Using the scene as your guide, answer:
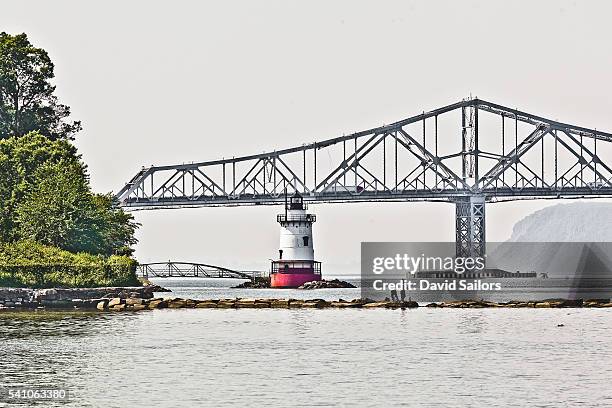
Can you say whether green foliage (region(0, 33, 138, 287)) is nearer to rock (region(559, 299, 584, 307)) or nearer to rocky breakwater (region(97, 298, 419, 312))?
rocky breakwater (region(97, 298, 419, 312))

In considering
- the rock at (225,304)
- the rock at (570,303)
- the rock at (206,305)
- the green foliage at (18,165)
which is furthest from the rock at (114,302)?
the rock at (570,303)

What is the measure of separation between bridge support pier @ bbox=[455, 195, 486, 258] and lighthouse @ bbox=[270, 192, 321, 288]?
36.4m

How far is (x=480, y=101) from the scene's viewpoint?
177500mm

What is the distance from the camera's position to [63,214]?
92.0 m

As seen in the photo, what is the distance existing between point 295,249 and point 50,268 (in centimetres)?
5140

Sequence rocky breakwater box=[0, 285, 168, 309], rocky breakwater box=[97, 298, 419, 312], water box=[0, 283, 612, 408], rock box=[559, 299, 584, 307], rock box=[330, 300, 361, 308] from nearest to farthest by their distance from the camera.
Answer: water box=[0, 283, 612, 408] < rocky breakwater box=[0, 285, 168, 309] < rocky breakwater box=[97, 298, 419, 312] < rock box=[330, 300, 361, 308] < rock box=[559, 299, 584, 307]

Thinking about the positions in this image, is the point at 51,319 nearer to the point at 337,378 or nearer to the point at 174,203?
the point at 337,378

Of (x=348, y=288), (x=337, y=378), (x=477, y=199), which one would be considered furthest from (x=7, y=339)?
(x=477, y=199)

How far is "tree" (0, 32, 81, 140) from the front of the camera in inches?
4124

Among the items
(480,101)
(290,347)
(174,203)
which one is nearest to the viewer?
(290,347)

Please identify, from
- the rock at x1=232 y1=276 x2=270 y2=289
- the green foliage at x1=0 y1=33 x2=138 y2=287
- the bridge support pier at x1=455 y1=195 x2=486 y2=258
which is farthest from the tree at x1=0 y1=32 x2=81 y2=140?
the bridge support pier at x1=455 y1=195 x2=486 y2=258

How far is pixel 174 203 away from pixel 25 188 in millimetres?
73440

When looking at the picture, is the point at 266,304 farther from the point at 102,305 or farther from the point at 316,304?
the point at 102,305

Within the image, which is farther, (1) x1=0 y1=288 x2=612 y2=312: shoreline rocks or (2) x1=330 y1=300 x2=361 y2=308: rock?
(2) x1=330 y1=300 x2=361 y2=308: rock
